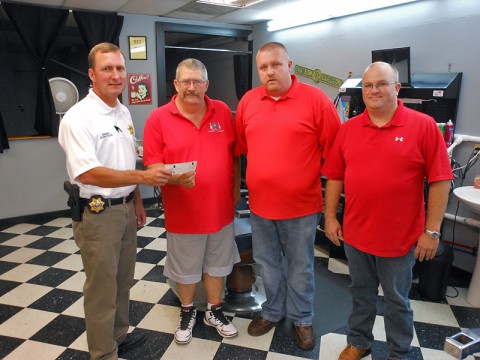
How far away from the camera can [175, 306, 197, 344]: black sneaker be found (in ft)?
7.29

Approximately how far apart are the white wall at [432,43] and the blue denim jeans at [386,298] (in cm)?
170

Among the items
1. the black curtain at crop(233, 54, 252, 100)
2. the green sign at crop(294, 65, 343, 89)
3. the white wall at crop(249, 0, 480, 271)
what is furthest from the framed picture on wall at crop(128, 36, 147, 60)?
the white wall at crop(249, 0, 480, 271)

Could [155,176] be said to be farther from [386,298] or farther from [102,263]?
[386,298]

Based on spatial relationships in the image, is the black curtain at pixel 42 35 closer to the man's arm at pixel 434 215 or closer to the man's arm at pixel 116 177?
the man's arm at pixel 116 177

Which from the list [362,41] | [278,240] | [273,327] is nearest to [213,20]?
[362,41]

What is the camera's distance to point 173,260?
2.22m

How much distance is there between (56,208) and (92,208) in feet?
11.2

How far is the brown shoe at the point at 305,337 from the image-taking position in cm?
215

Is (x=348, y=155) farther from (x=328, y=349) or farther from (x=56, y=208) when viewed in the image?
(x=56, y=208)

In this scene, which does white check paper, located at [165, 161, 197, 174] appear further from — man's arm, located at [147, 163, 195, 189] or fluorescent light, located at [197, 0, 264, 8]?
fluorescent light, located at [197, 0, 264, 8]

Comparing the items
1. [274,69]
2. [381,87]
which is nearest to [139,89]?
[274,69]

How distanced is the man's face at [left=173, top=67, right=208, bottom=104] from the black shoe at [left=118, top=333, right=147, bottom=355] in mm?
1479

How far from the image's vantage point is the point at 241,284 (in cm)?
259

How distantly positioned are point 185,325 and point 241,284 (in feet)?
1.66
